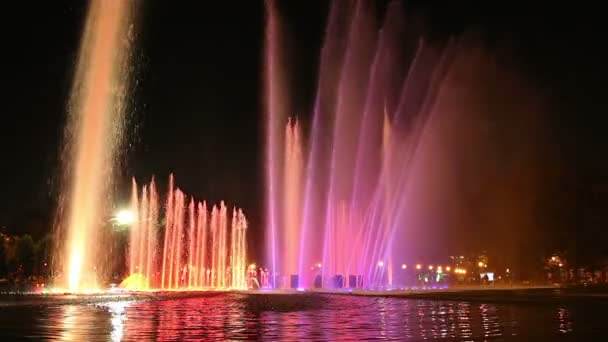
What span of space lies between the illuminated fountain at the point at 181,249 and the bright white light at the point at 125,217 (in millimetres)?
531

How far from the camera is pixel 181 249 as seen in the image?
47188mm

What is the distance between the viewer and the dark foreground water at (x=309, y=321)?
13.1 metres

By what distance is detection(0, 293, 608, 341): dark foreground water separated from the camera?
1309 centimetres

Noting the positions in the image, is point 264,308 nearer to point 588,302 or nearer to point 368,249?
point 588,302

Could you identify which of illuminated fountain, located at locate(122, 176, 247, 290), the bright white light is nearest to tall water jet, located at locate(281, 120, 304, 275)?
illuminated fountain, located at locate(122, 176, 247, 290)

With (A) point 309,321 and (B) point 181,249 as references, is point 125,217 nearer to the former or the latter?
(B) point 181,249

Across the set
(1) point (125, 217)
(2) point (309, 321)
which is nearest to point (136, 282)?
(1) point (125, 217)

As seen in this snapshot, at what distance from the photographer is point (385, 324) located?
15.3 m

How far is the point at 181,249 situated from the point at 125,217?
632cm

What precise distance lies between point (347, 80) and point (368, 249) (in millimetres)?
9306

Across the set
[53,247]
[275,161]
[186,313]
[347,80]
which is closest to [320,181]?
[275,161]

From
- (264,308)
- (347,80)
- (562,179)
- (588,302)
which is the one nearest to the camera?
(264,308)

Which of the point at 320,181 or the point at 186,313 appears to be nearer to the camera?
the point at 186,313

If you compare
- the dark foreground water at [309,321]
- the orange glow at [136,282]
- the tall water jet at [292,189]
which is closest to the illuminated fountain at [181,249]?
the orange glow at [136,282]
